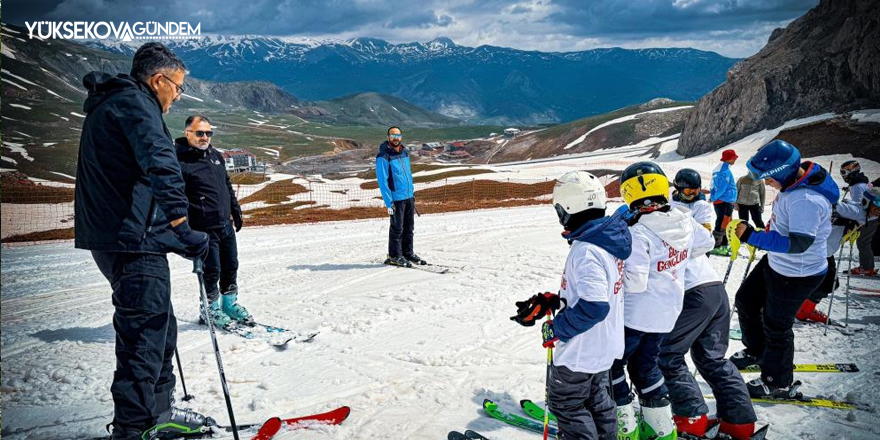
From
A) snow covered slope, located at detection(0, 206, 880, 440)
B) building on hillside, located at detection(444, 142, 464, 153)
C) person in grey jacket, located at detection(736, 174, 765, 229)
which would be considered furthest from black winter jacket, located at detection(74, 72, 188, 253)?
building on hillside, located at detection(444, 142, 464, 153)

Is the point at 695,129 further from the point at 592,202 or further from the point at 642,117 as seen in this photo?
the point at 592,202

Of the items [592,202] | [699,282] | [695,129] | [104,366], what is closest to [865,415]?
[699,282]

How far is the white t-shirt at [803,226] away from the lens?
15.0 feet

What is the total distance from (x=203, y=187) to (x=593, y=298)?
4676 mm

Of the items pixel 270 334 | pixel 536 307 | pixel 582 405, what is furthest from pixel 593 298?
pixel 270 334

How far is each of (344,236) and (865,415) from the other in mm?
11876

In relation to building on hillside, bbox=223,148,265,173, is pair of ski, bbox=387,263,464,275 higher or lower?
lower

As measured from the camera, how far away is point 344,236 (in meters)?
14.6

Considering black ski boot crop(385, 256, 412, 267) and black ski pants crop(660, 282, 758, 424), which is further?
black ski boot crop(385, 256, 412, 267)

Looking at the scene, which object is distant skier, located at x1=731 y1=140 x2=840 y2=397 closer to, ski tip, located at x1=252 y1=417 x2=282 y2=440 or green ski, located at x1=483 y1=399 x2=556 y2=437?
green ski, located at x1=483 y1=399 x2=556 y2=437

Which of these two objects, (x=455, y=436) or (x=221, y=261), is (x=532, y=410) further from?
(x=221, y=261)

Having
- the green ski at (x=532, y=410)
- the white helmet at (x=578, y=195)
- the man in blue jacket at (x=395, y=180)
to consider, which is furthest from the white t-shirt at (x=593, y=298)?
the man in blue jacket at (x=395, y=180)

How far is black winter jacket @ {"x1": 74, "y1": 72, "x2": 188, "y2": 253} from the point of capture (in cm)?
347

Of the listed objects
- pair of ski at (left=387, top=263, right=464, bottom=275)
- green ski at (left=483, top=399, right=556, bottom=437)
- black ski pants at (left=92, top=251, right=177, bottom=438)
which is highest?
black ski pants at (left=92, top=251, right=177, bottom=438)
